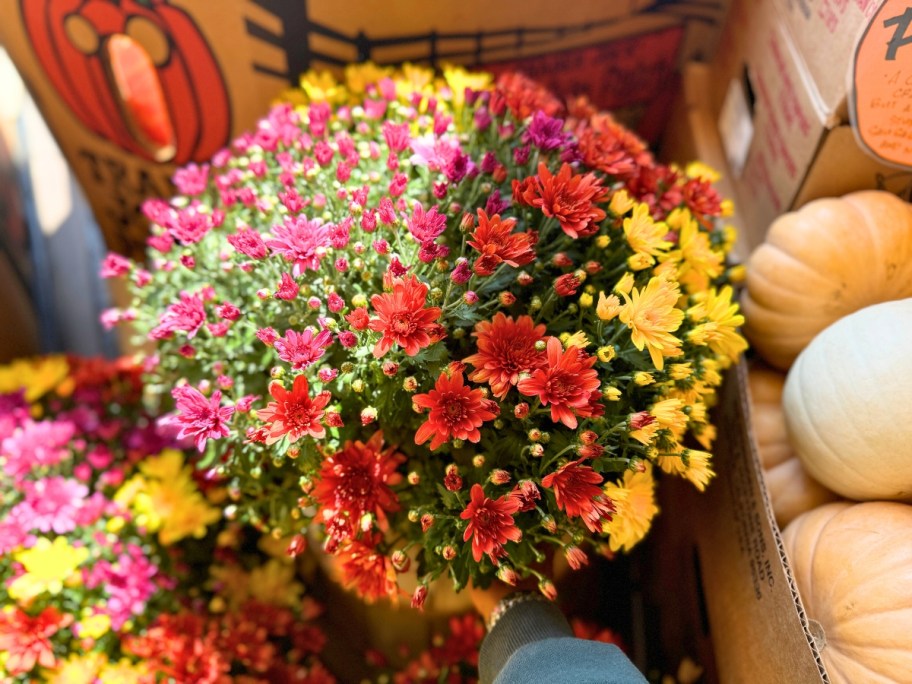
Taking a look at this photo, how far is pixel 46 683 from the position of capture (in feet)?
2.61

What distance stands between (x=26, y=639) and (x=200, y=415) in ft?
1.42

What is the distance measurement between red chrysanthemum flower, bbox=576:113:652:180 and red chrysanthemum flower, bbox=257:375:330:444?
0.38m

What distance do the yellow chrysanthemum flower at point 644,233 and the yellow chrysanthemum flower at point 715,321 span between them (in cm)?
7

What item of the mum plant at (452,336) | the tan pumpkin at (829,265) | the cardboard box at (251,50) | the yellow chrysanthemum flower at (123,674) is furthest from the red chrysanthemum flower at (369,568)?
the cardboard box at (251,50)

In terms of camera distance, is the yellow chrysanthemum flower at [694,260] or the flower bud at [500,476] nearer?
the flower bud at [500,476]

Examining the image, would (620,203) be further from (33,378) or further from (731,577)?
(33,378)

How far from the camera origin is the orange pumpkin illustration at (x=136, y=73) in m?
1.01

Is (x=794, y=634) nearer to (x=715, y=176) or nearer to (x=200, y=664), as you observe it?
(x=715, y=176)

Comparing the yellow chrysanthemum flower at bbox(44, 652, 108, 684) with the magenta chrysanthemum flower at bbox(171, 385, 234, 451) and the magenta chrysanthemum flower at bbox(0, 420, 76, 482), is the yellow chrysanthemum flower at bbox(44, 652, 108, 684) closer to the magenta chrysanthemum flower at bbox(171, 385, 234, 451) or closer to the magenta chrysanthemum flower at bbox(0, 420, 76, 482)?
the magenta chrysanthemum flower at bbox(0, 420, 76, 482)

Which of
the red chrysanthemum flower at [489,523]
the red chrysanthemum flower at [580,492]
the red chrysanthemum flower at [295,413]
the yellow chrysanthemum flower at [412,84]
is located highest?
the yellow chrysanthemum flower at [412,84]

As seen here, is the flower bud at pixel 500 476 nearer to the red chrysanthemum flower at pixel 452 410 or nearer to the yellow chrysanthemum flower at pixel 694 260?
the red chrysanthemum flower at pixel 452 410

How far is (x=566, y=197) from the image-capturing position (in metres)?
0.61

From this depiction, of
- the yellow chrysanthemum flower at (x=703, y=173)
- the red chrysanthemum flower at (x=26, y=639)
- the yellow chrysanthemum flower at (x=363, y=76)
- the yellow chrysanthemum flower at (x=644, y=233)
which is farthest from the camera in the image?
the yellow chrysanthemum flower at (x=363, y=76)

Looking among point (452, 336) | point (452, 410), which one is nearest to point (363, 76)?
point (452, 336)
